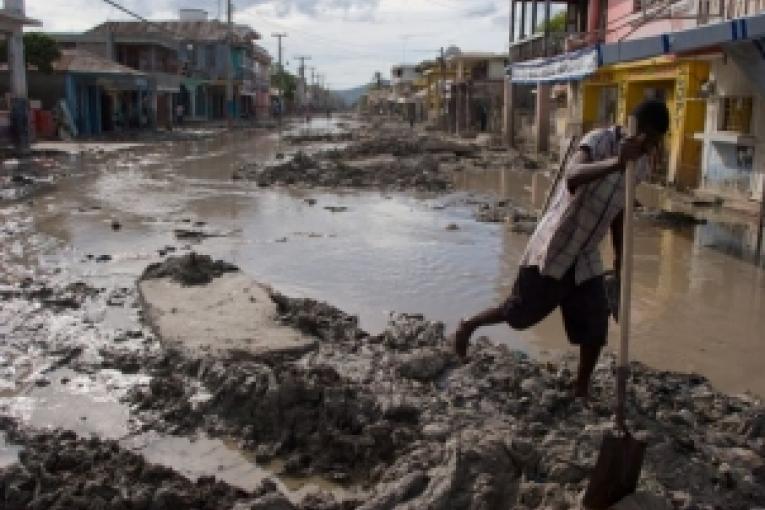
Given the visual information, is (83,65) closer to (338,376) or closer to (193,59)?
(193,59)

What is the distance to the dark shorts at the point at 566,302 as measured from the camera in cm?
399

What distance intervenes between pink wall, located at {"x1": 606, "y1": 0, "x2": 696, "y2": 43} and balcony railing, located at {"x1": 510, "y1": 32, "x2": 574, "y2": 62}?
176 centimetres

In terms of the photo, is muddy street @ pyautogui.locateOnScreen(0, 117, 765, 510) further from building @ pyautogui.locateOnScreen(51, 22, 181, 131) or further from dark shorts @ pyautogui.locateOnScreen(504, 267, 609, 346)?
building @ pyautogui.locateOnScreen(51, 22, 181, 131)

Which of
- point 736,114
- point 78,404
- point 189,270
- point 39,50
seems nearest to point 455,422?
point 78,404

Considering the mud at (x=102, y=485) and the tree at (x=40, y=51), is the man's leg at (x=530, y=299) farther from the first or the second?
the tree at (x=40, y=51)

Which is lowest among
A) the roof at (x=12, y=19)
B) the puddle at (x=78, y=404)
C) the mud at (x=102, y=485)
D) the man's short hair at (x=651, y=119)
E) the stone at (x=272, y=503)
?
the puddle at (x=78, y=404)

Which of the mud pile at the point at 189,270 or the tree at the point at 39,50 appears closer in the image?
the mud pile at the point at 189,270

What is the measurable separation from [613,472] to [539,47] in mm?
24453

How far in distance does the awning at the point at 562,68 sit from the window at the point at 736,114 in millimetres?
2388

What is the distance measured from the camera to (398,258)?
9570 mm

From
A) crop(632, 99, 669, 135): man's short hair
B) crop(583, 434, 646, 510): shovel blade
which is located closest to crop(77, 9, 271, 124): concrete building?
crop(632, 99, 669, 135): man's short hair

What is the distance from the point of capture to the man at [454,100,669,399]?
3.64 meters

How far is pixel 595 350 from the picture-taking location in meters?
4.15

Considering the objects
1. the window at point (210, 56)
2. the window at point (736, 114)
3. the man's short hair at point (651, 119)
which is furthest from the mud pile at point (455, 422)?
the window at point (210, 56)
